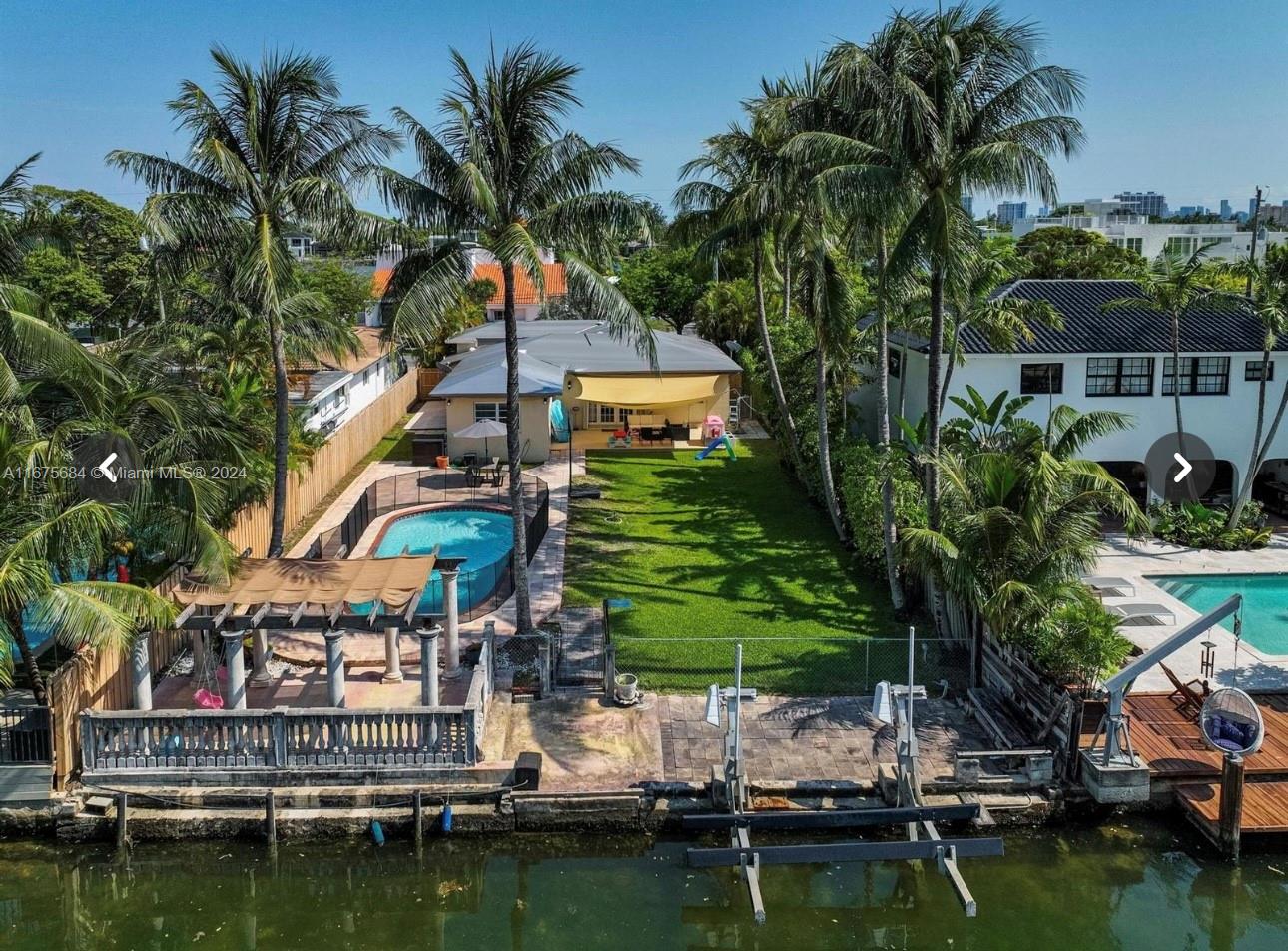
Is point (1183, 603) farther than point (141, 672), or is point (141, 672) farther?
point (1183, 603)

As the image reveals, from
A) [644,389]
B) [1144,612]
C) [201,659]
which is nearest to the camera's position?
[201,659]

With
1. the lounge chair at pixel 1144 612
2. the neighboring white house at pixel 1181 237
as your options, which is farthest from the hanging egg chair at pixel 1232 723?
the neighboring white house at pixel 1181 237

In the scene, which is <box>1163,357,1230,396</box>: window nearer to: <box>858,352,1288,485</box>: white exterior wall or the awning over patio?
<box>858,352,1288,485</box>: white exterior wall

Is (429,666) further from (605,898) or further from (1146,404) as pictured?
(1146,404)

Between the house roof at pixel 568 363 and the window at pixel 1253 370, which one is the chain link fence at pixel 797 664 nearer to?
the window at pixel 1253 370

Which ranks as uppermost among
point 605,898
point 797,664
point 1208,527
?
point 1208,527

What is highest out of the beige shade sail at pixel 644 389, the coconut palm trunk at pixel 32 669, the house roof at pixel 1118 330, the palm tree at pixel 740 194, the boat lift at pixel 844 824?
the palm tree at pixel 740 194

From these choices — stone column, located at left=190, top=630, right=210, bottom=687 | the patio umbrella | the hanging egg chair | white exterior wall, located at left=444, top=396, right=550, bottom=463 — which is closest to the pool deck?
the hanging egg chair

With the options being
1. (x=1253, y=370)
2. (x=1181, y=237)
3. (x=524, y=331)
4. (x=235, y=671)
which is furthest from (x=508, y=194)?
(x=1181, y=237)
